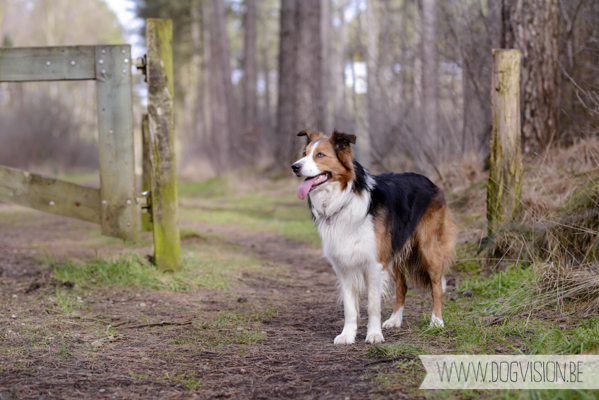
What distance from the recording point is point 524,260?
4.17m

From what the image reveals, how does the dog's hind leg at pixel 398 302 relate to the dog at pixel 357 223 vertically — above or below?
below

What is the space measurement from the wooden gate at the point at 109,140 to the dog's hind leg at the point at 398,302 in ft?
7.39

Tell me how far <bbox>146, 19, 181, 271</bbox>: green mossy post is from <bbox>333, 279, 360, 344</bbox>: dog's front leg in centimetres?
206

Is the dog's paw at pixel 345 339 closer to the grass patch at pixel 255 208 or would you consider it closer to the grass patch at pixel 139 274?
the grass patch at pixel 139 274

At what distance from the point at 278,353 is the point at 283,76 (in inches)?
466

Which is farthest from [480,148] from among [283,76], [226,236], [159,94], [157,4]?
[157,4]

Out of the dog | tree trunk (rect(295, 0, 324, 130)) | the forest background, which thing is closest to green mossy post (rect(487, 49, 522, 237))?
the forest background

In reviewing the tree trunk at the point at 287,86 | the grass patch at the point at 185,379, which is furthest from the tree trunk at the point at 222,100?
the grass patch at the point at 185,379

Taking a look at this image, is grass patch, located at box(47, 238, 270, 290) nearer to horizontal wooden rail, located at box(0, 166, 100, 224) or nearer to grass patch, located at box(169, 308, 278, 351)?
horizontal wooden rail, located at box(0, 166, 100, 224)

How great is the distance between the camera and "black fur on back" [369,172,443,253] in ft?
12.1

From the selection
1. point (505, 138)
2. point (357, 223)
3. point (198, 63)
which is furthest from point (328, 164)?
point (198, 63)

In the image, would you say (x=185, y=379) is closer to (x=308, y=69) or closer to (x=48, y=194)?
(x=48, y=194)

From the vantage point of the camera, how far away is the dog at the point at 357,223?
3.53m

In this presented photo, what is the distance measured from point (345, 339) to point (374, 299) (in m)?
0.36
